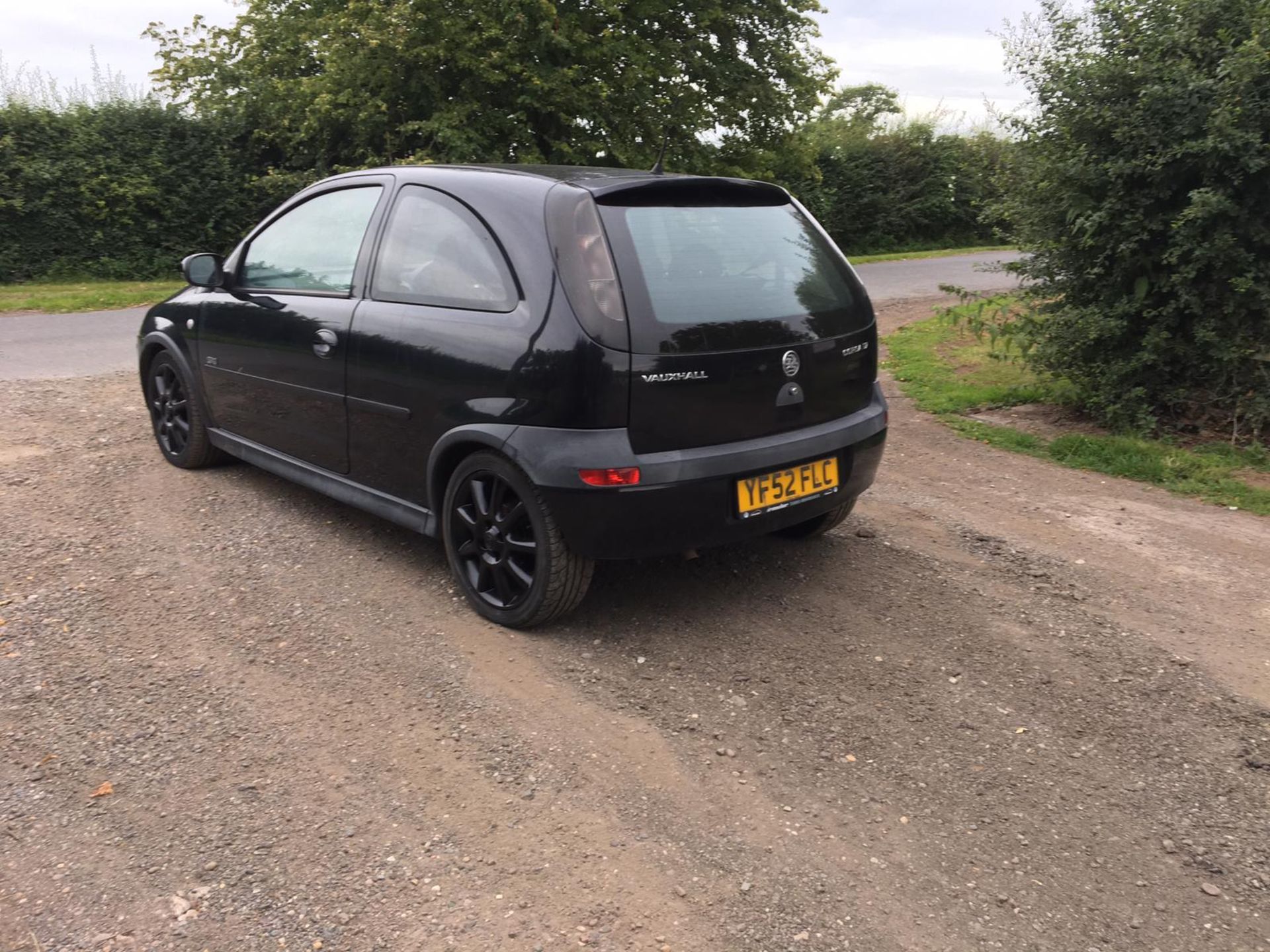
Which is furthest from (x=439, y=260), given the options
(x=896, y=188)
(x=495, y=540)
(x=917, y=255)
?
(x=896, y=188)

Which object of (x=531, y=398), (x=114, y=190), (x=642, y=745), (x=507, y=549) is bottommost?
(x=642, y=745)

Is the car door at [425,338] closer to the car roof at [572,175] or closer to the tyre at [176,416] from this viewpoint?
the car roof at [572,175]

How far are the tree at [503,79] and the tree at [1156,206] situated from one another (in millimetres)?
12251

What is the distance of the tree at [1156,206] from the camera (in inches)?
236

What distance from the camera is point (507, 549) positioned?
12.6 feet

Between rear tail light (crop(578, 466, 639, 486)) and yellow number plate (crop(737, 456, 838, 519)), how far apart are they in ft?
1.53

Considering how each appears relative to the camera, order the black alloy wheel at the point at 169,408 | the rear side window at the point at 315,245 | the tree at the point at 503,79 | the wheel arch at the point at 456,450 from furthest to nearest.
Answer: the tree at the point at 503,79 → the black alloy wheel at the point at 169,408 → the rear side window at the point at 315,245 → the wheel arch at the point at 456,450

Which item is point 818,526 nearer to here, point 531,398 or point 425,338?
point 531,398

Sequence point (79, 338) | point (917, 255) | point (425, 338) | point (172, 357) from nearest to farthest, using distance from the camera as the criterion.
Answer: point (425, 338) → point (172, 357) → point (79, 338) → point (917, 255)

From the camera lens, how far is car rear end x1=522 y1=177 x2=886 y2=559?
350 centimetres

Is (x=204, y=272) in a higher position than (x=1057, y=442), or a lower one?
higher

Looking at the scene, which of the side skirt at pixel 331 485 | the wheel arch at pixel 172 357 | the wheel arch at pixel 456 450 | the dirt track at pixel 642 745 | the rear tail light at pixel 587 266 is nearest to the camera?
the dirt track at pixel 642 745

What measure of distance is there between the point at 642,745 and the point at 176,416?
3.98 m

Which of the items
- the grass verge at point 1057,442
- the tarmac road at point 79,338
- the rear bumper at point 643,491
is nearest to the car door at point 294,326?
the rear bumper at point 643,491
